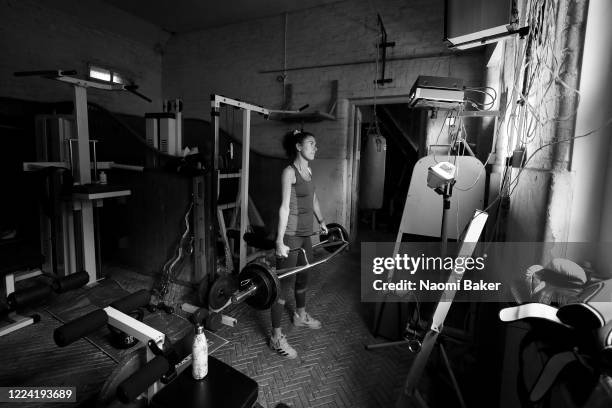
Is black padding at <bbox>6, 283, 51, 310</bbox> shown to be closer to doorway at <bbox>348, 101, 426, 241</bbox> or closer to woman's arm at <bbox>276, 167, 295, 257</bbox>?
woman's arm at <bbox>276, 167, 295, 257</bbox>

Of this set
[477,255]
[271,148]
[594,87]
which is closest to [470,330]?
[477,255]

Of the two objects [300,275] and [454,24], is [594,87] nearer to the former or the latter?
[454,24]

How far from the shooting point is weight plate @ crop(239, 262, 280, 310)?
1.86 m

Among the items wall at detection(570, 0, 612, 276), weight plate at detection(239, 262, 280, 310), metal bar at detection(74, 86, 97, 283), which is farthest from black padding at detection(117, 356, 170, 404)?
metal bar at detection(74, 86, 97, 283)

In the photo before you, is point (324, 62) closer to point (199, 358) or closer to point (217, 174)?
point (217, 174)

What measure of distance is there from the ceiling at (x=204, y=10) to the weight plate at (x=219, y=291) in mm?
4482

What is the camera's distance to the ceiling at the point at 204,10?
5078mm

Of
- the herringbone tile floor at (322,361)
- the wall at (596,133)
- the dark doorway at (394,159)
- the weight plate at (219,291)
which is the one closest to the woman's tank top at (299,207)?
the weight plate at (219,291)

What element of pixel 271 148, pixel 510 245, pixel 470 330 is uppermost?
pixel 271 148

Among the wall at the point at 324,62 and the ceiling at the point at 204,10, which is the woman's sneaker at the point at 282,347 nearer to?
the wall at the point at 324,62

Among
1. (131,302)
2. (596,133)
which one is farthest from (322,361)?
(596,133)

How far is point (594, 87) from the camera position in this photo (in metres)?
1.39

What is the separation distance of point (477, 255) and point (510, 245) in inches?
22.1

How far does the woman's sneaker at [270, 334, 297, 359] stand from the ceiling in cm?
488
